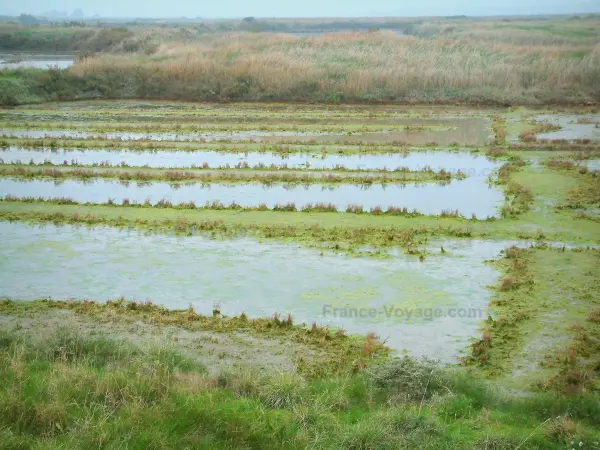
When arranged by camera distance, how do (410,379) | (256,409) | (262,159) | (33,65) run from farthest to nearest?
1. (33,65)
2. (262,159)
3. (410,379)
4. (256,409)

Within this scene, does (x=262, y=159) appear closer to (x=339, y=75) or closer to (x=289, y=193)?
(x=289, y=193)

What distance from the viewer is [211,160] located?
26312 mm

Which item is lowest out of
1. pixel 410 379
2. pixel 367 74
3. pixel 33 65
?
pixel 410 379

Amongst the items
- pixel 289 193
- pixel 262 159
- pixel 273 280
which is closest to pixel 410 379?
pixel 273 280

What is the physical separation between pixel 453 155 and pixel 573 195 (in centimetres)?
766

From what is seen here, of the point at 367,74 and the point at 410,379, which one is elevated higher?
the point at 367,74

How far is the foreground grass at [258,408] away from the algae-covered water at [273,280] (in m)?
1.96

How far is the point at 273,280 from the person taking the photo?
13859mm

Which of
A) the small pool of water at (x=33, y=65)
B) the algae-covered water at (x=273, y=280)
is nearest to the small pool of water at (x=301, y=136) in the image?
the algae-covered water at (x=273, y=280)

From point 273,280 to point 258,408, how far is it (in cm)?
596

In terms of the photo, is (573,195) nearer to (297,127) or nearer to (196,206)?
(196,206)

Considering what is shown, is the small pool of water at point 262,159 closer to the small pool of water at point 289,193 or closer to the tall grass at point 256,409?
the small pool of water at point 289,193

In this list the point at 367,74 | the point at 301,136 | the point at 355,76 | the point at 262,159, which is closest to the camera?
the point at 262,159

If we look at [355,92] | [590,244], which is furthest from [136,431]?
[355,92]
